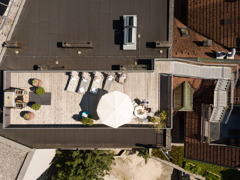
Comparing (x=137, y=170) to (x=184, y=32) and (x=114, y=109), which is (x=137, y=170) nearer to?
(x=114, y=109)

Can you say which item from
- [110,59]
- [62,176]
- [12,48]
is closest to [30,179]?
[62,176]

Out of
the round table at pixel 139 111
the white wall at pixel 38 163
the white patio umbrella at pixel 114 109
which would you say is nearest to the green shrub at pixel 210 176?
the round table at pixel 139 111

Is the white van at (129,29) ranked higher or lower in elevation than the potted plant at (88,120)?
higher

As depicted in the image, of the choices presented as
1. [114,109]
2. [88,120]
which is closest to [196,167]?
[114,109]

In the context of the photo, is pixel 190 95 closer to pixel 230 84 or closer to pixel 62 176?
pixel 230 84

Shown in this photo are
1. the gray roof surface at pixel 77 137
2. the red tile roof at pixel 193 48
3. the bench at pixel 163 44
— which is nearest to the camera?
the bench at pixel 163 44

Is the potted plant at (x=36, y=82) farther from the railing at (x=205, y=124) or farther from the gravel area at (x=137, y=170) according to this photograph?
the railing at (x=205, y=124)
